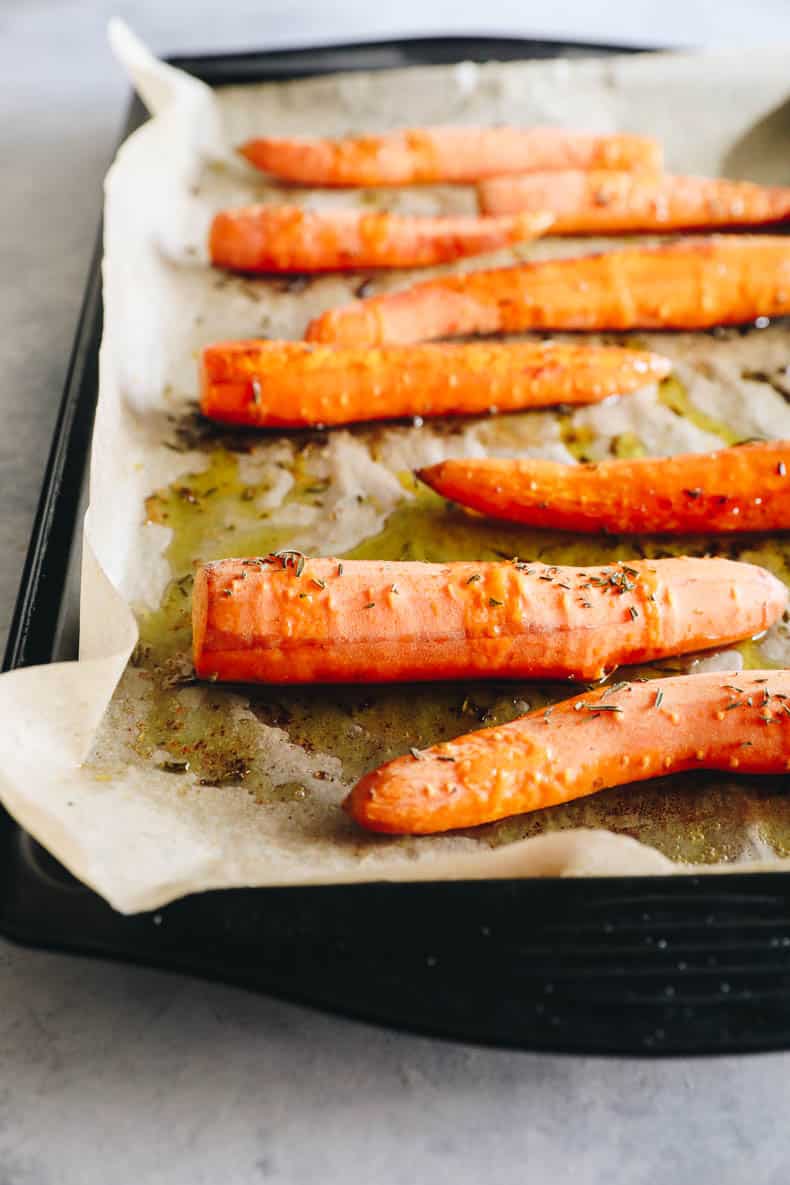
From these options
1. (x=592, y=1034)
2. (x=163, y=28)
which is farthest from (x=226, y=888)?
(x=163, y=28)

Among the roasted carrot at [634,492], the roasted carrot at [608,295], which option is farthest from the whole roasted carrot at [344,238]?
the roasted carrot at [634,492]

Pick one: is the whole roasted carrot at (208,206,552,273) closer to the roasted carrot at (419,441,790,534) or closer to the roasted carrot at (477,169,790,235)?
the roasted carrot at (477,169,790,235)

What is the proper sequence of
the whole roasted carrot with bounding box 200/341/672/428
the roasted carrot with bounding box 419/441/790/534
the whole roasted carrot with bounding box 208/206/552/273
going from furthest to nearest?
the whole roasted carrot with bounding box 208/206/552/273 → the whole roasted carrot with bounding box 200/341/672/428 → the roasted carrot with bounding box 419/441/790/534

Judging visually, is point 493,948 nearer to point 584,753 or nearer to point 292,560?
point 584,753

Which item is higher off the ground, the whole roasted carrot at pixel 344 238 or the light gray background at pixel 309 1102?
the whole roasted carrot at pixel 344 238

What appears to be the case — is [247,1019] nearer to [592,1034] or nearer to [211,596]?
[592,1034]

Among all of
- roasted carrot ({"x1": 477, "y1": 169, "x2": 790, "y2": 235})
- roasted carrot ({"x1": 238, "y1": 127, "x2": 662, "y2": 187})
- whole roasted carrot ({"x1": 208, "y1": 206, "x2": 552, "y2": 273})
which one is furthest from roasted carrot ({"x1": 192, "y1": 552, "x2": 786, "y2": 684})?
roasted carrot ({"x1": 238, "y1": 127, "x2": 662, "y2": 187})

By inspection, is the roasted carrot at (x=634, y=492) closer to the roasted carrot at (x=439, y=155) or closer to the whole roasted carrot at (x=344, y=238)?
the whole roasted carrot at (x=344, y=238)
